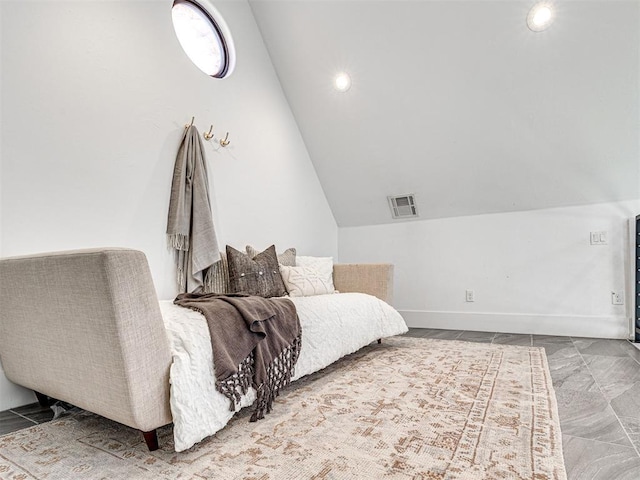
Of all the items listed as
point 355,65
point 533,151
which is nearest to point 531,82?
point 533,151

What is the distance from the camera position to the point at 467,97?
305cm

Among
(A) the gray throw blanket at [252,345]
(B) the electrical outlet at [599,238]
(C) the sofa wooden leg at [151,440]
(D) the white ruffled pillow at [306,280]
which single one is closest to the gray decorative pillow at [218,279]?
(D) the white ruffled pillow at [306,280]

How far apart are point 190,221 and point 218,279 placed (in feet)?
1.44

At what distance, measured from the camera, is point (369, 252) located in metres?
4.28

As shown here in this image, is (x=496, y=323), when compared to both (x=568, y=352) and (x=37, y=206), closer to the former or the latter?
(x=568, y=352)

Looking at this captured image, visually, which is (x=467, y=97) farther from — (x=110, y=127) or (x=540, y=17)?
(x=110, y=127)

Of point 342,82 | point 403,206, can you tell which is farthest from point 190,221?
point 403,206

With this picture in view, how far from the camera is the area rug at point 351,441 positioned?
3.63 ft

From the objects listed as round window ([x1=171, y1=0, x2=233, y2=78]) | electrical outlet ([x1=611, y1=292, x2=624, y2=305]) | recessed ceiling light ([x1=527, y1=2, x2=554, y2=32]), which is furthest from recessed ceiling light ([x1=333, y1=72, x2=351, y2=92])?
electrical outlet ([x1=611, y1=292, x2=624, y2=305])

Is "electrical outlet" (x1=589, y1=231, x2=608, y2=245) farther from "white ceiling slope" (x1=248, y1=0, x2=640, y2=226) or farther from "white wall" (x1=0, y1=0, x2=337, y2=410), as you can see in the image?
"white wall" (x1=0, y1=0, x2=337, y2=410)

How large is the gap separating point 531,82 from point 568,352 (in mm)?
2028

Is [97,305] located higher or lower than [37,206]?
lower

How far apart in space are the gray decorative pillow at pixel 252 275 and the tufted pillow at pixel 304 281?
11 cm

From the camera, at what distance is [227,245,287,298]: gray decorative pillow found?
2.46m
